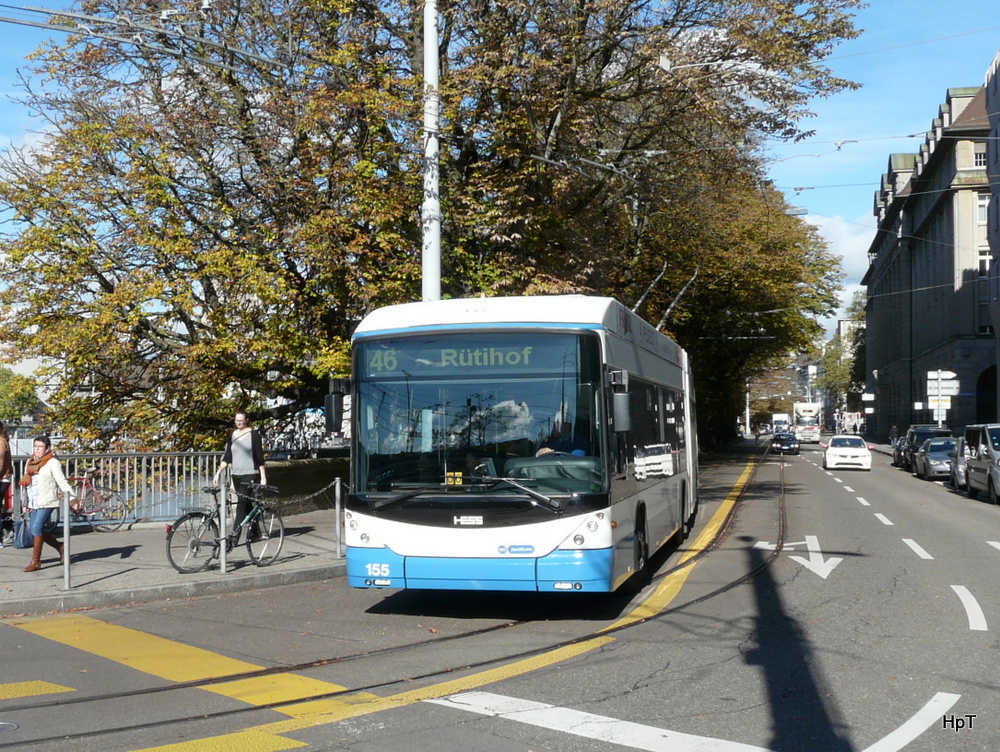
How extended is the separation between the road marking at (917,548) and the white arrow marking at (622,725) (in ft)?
25.3

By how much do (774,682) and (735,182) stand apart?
19.7m

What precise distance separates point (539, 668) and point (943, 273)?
74856 millimetres

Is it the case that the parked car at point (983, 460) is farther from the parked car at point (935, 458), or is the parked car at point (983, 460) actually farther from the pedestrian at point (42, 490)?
the pedestrian at point (42, 490)

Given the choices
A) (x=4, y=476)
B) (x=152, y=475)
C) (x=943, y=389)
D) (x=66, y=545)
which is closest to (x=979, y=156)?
(x=943, y=389)

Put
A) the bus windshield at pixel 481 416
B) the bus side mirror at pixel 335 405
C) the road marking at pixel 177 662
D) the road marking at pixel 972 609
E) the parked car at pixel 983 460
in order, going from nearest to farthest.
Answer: the road marking at pixel 177 662 → the road marking at pixel 972 609 → the bus windshield at pixel 481 416 → the bus side mirror at pixel 335 405 → the parked car at pixel 983 460

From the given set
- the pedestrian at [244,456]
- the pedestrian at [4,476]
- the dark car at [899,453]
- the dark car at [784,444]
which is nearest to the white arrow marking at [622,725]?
the pedestrian at [244,456]

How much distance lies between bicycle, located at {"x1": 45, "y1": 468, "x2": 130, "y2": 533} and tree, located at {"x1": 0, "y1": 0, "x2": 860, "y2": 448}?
2.84 meters

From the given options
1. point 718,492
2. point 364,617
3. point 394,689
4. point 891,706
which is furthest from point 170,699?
point 718,492

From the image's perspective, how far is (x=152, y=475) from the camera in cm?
1708

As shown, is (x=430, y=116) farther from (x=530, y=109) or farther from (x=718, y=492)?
(x=718, y=492)

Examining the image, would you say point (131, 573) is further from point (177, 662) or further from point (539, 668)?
point (539, 668)

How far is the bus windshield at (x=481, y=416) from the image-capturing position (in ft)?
29.2

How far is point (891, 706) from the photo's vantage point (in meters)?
6.18

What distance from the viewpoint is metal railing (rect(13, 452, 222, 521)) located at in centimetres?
1661
